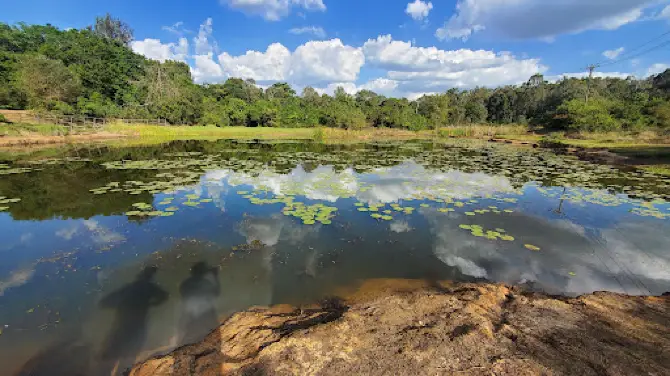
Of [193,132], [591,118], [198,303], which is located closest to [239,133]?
[193,132]

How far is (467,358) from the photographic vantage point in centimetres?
257

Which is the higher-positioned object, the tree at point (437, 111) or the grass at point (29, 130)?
the tree at point (437, 111)

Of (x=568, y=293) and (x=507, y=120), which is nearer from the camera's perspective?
(x=568, y=293)

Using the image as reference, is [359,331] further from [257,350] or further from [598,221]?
[598,221]

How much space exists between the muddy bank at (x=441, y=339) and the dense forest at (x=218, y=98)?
3861 centimetres

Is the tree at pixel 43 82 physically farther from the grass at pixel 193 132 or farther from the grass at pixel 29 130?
the grass at pixel 29 130

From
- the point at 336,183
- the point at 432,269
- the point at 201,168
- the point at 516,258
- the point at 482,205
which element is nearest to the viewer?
the point at 432,269

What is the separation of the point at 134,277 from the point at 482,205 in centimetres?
871

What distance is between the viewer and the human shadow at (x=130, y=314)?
3.15 m

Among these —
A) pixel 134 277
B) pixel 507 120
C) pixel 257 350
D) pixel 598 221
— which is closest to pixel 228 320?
pixel 257 350

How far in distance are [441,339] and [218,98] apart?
63732 millimetres

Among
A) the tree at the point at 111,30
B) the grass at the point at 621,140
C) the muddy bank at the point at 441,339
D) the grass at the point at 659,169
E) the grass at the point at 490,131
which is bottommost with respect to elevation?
the muddy bank at the point at 441,339

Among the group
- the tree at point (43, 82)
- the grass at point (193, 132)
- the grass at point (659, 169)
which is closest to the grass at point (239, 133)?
the grass at point (193, 132)

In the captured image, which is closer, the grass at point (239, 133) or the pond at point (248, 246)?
the pond at point (248, 246)
